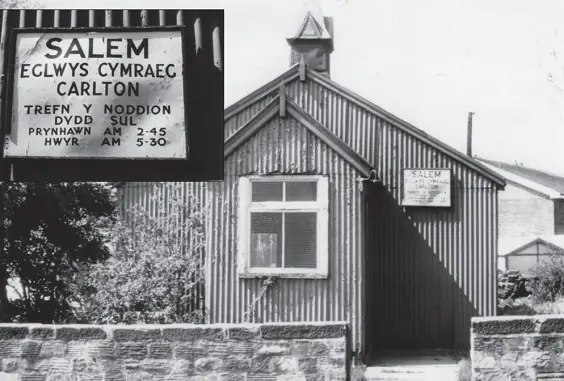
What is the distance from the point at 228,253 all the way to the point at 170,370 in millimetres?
4980

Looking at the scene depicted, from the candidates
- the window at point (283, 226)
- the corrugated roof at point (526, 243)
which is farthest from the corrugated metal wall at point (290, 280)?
the corrugated roof at point (526, 243)

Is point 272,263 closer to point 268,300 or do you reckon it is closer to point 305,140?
point 268,300

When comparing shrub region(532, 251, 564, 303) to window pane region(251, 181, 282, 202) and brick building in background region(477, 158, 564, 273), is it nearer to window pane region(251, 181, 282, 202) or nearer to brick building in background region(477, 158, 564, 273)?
window pane region(251, 181, 282, 202)

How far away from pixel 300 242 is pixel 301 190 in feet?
2.71

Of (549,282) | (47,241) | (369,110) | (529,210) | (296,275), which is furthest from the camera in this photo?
(529,210)

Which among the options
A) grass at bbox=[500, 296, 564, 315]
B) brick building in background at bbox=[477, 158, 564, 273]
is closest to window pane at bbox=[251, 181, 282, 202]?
grass at bbox=[500, 296, 564, 315]

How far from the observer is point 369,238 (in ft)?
46.5

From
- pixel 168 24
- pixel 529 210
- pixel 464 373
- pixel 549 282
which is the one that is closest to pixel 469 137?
pixel 549 282

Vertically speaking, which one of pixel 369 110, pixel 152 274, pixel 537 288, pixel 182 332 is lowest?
pixel 537 288

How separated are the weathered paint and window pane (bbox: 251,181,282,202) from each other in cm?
23

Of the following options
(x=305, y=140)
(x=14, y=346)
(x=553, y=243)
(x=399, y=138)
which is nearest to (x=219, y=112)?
(x=14, y=346)

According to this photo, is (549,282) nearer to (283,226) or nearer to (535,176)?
(283,226)

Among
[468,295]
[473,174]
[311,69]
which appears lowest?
[468,295]

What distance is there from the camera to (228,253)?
12.0 meters
